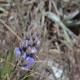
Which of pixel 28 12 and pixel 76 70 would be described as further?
pixel 28 12

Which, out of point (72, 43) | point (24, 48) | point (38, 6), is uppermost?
point (24, 48)

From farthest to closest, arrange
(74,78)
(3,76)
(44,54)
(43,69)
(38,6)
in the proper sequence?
(38,6)
(44,54)
(74,78)
(43,69)
(3,76)

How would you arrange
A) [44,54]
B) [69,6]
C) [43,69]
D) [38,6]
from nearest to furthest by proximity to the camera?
[43,69] < [44,54] < [38,6] < [69,6]

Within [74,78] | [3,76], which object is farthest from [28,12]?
[3,76]

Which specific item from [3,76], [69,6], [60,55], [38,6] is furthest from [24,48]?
→ [69,6]

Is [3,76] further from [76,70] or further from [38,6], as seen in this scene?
[38,6]

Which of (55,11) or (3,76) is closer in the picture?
(3,76)

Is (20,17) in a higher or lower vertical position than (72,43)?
higher

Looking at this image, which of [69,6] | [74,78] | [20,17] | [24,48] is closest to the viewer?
[24,48]

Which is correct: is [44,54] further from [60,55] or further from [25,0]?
[25,0]
